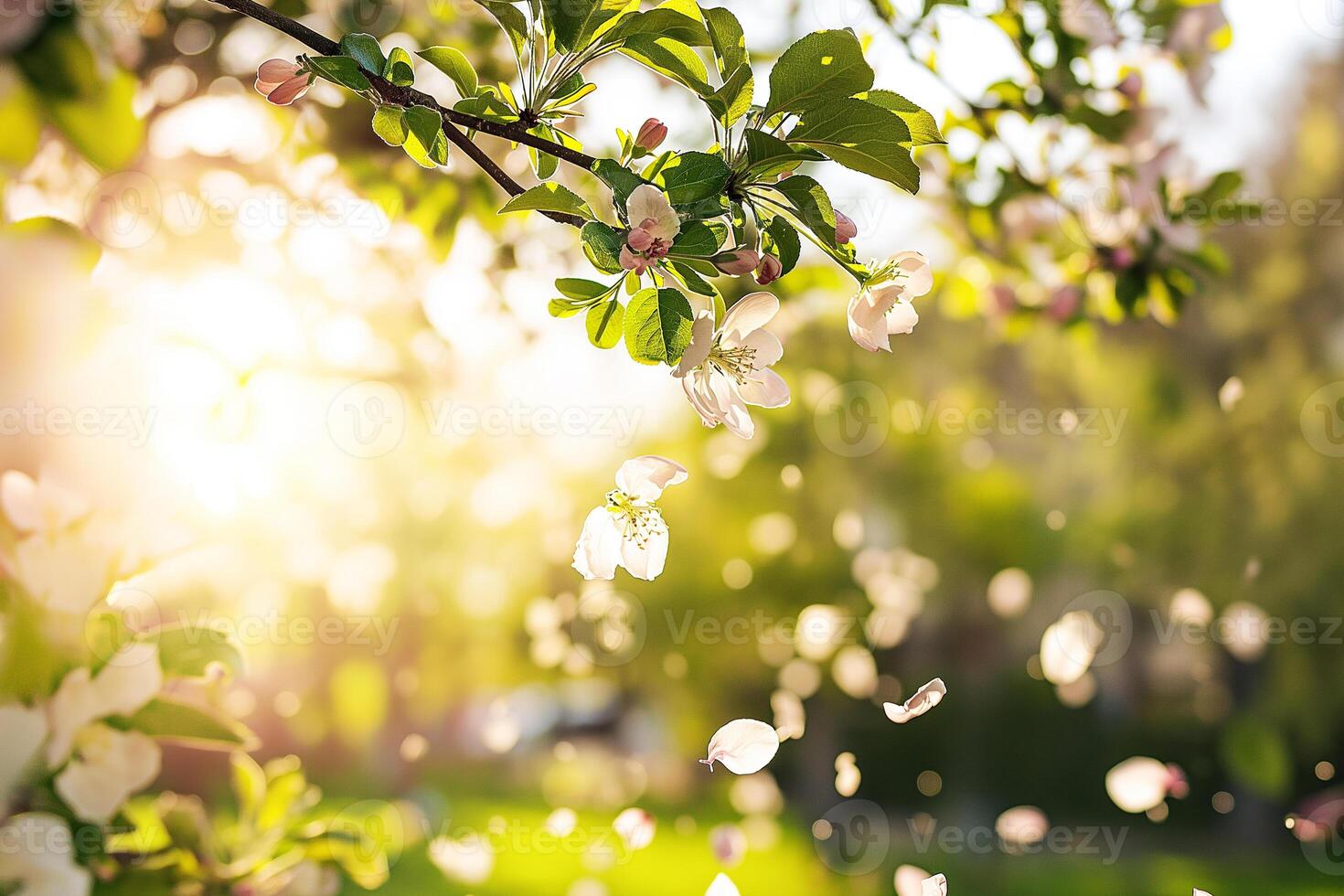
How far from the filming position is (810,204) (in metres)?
0.57

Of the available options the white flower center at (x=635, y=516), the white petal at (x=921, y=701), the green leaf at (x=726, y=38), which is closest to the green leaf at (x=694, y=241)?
the green leaf at (x=726, y=38)

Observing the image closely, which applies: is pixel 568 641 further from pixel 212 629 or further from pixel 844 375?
pixel 844 375

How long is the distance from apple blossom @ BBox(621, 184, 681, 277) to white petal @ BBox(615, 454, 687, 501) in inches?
7.1

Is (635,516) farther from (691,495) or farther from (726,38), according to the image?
(691,495)

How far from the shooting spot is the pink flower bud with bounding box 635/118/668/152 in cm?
62

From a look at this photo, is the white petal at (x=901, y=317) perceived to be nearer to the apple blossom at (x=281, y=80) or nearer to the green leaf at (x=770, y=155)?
the green leaf at (x=770, y=155)

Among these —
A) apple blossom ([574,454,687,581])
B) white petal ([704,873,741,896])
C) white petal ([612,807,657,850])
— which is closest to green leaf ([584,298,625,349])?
apple blossom ([574,454,687,581])

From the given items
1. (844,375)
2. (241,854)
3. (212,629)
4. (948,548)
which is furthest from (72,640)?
(948,548)

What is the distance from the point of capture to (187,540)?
91 cm

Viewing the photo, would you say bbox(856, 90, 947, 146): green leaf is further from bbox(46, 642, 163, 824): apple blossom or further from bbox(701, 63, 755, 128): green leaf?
bbox(46, 642, 163, 824): apple blossom

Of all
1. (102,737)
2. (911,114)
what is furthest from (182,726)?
(911,114)

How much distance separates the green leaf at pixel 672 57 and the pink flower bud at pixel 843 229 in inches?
4.6

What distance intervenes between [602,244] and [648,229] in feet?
0.09

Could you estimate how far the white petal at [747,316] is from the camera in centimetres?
63
